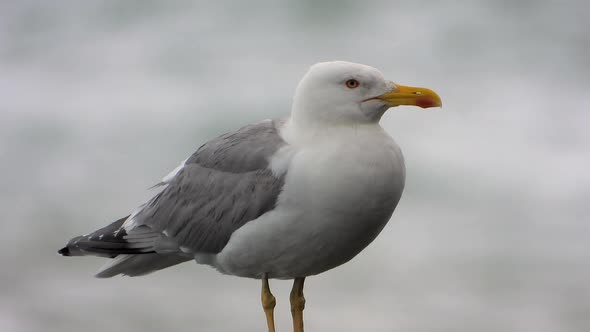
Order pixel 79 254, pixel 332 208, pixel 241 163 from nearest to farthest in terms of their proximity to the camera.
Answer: pixel 332 208 → pixel 241 163 → pixel 79 254

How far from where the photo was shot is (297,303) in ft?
22.2

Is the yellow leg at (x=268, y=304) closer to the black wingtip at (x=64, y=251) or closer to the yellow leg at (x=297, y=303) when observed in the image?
the yellow leg at (x=297, y=303)

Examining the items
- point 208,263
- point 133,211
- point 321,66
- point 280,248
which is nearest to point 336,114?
point 321,66

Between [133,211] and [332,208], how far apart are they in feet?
5.64

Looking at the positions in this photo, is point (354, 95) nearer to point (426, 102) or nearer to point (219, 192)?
point (426, 102)

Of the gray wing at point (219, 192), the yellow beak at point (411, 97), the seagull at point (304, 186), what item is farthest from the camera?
the gray wing at point (219, 192)

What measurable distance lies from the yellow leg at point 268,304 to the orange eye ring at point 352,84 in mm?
1375

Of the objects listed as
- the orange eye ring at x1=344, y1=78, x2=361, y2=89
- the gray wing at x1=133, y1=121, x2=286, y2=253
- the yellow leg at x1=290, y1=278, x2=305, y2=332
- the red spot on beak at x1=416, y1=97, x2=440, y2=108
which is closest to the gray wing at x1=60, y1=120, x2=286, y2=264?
the gray wing at x1=133, y1=121, x2=286, y2=253

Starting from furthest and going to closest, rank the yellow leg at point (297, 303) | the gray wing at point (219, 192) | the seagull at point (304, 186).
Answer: the yellow leg at point (297, 303)
the gray wing at point (219, 192)
the seagull at point (304, 186)

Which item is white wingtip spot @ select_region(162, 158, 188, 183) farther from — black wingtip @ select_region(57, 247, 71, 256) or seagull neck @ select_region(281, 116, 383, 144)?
seagull neck @ select_region(281, 116, 383, 144)

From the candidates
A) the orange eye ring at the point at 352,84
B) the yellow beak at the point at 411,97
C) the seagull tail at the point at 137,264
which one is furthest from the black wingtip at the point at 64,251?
the yellow beak at the point at 411,97

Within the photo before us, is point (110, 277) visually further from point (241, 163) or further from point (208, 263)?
point (241, 163)

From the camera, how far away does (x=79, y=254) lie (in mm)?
6953

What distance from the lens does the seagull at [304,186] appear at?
5.94 meters
